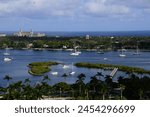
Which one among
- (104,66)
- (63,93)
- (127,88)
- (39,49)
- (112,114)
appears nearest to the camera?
(112,114)

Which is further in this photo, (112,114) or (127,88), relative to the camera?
(127,88)

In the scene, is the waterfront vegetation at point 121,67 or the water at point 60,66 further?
the waterfront vegetation at point 121,67

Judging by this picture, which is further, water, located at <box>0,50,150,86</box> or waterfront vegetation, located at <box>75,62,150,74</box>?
waterfront vegetation, located at <box>75,62,150,74</box>

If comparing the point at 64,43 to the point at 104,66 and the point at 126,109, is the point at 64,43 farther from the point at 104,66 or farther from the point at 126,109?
the point at 126,109

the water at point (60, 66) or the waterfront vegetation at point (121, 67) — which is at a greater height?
the waterfront vegetation at point (121, 67)

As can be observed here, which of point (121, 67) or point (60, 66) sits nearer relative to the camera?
point (121, 67)

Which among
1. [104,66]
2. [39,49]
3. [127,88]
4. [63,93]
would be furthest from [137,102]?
[39,49]

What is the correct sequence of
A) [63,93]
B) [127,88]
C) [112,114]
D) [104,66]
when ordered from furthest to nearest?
[104,66]
[63,93]
[127,88]
[112,114]

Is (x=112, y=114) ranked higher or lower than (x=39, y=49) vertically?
higher

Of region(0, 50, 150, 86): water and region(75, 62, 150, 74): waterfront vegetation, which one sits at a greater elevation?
region(75, 62, 150, 74): waterfront vegetation

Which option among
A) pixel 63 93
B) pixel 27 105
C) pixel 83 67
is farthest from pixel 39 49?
pixel 27 105

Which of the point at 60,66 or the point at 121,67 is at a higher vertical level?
the point at 121,67
